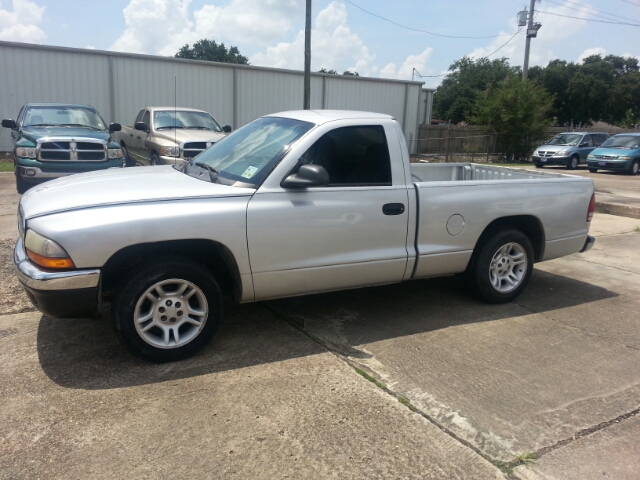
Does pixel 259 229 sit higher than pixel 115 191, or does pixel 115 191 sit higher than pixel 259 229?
pixel 115 191

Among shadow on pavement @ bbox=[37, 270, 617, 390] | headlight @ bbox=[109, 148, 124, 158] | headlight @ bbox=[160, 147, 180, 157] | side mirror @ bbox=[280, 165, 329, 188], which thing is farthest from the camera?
headlight @ bbox=[160, 147, 180, 157]

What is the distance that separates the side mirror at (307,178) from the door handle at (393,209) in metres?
0.66

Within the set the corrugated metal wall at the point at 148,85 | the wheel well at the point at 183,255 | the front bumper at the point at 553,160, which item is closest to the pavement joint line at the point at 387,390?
the wheel well at the point at 183,255

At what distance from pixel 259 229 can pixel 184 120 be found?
9415mm

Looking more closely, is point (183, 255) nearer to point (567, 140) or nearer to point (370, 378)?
point (370, 378)

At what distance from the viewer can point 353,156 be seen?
4535 millimetres

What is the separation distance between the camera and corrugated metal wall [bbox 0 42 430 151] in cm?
1934

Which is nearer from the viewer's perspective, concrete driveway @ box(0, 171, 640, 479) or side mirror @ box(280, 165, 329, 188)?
concrete driveway @ box(0, 171, 640, 479)

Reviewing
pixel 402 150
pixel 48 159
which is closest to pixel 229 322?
pixel 402 150

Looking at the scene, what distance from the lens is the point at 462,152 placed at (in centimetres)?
2831

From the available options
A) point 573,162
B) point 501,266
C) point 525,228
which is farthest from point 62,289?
point 573,162

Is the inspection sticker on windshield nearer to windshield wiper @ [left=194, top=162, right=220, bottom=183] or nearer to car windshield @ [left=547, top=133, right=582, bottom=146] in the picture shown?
windshield wiper @ [left=194, top=162, right=220, bottom=183]

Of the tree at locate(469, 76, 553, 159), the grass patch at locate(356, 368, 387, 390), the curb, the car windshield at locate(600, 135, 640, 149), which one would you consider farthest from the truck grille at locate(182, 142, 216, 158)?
the tree at locate(469, 76, 553, 159)

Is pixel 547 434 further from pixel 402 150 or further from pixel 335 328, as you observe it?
pixel 402 150
